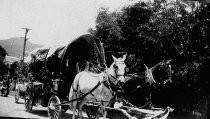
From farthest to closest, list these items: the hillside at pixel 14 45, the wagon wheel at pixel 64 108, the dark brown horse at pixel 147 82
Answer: the wagon wheel at pixel 64 108 → the dark brown horse at pixel 147 82 → the hillside at pixel 14 45

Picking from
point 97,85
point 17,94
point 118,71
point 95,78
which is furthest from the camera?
point 17,94

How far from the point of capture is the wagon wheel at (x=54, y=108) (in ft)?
18.6

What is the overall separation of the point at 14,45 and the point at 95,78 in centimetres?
152

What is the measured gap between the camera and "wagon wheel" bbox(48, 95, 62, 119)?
18.6ft

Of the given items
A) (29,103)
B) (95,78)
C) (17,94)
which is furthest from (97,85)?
(17,94)

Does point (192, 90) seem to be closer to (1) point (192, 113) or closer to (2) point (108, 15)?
(1) point (192, 113)

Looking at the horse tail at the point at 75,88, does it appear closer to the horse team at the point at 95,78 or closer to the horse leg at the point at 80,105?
the horse team at the point at 95,78

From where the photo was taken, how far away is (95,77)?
538cm

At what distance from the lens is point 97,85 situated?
16.8 ft

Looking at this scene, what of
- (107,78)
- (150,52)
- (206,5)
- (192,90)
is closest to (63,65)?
(107,78)

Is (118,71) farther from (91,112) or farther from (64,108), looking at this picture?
(64,108)

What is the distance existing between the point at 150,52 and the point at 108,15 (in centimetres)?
106

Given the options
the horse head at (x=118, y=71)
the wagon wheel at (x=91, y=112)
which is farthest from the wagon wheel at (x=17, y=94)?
the horse head at (x=118, y=71)

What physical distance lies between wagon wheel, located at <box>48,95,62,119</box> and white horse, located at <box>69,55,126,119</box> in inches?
9.5
